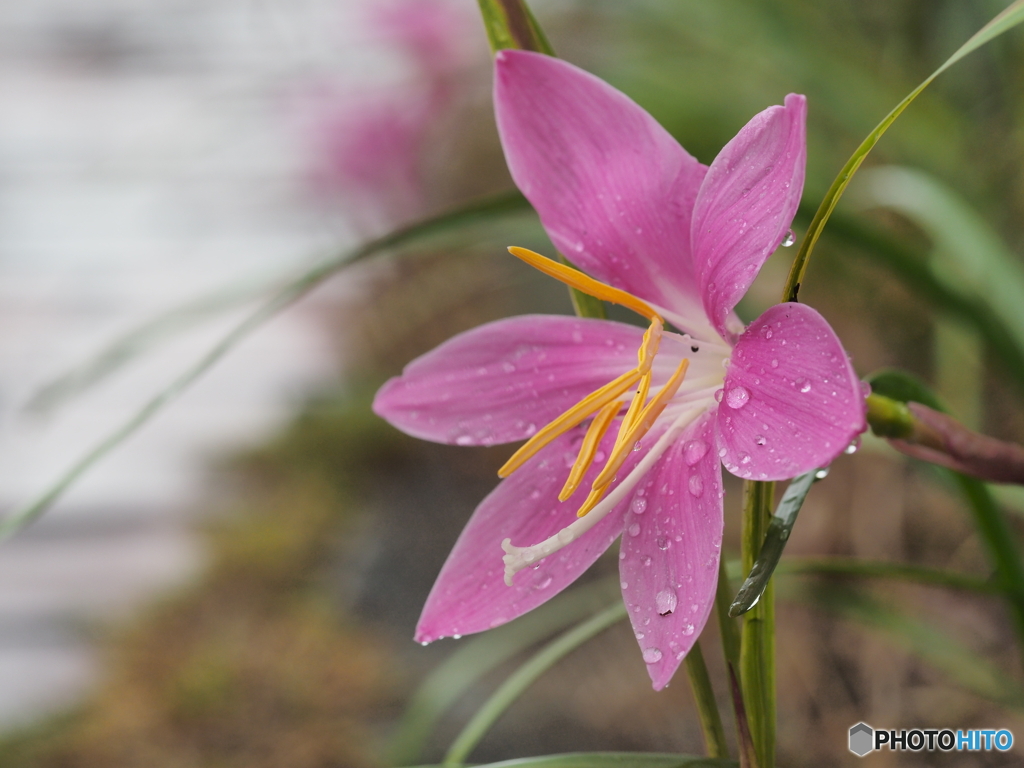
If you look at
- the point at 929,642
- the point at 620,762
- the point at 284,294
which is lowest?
the point at 929,642

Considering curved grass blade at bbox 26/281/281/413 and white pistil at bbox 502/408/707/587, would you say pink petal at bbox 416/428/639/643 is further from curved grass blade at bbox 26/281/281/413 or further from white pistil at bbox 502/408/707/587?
curved grass blade at bbox 26/281/281/413

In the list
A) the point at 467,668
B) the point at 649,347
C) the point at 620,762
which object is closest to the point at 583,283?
the point at 649,347

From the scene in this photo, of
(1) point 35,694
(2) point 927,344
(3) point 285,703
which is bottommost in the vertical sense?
(1) point 35,694

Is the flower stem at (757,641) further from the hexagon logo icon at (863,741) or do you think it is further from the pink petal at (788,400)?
the hexagon logo icon at (863,741)

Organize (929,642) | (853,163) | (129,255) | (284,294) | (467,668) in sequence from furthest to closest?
(129,255) → (467,668) → (929,642) → (284,294) → (853,163)

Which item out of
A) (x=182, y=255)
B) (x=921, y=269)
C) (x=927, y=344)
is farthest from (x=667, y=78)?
(x=182, y=255)

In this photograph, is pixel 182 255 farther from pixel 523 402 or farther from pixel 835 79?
pixel 523 402

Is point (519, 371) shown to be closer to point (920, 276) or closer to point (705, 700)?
point (705, 700)

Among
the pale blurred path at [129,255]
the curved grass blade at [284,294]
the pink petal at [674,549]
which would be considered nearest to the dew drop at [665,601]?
the pink petal at [674,549]
